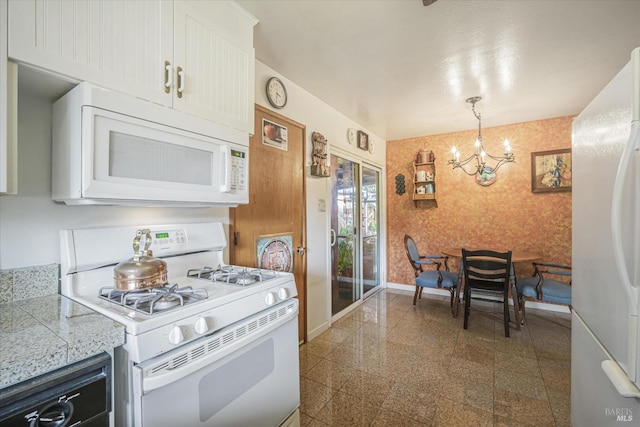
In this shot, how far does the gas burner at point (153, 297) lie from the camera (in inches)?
39.5

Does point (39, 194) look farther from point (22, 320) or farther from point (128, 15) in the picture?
point (128, 15)

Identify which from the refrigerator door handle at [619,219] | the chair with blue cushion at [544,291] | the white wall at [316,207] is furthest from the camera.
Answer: the chair with blue cushion at [544,291]

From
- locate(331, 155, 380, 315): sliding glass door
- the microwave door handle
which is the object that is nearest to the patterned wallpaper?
locate(331, 155, 380, 315): sliding glass door

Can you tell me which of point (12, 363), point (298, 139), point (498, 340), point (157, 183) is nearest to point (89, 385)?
point (12, 363)

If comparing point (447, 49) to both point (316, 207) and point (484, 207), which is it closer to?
point (316, 207)

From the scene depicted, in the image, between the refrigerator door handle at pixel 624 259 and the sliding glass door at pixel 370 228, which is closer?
the refrigerator door handle at pixel 624 259

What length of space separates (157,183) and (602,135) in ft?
5.93

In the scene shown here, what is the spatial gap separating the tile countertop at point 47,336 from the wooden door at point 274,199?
3.36ft

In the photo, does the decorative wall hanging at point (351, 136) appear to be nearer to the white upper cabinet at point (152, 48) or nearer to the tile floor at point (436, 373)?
the white upper cabinet at point (152, 48)

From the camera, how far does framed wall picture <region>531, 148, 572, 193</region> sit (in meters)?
3.50

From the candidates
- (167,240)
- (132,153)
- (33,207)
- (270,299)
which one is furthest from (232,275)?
(33,207)

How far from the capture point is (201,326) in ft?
3.22

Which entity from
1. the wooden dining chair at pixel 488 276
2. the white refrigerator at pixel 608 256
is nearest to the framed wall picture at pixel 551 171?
the wooden dining chair at pixel 488 276

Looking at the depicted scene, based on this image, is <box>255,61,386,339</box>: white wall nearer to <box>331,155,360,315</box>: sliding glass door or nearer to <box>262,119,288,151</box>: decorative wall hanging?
<box>262,119,288,151</box>: decorative wall hanging
